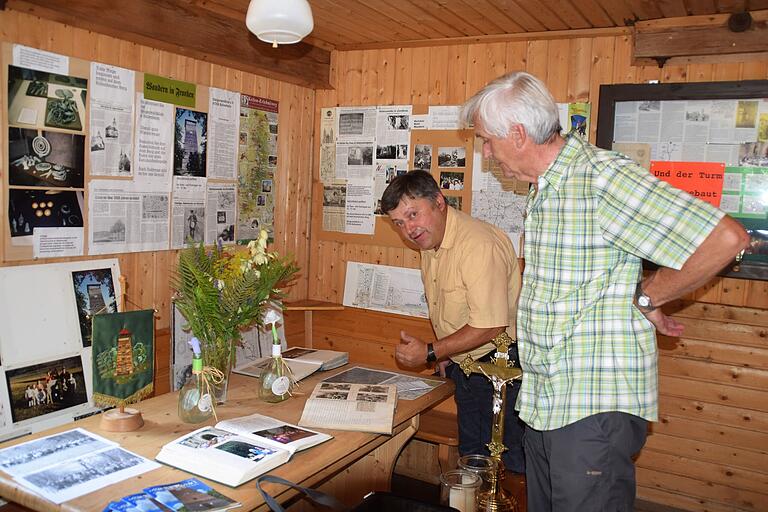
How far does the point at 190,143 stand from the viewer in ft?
10.7

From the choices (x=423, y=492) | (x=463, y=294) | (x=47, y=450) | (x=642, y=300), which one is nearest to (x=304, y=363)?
(x=463, y=294)

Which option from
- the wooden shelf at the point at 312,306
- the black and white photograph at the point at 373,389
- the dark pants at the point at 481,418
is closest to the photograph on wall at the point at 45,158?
the black and white photograph at the point at 373,389

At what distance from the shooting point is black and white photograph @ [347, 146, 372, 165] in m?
3.99

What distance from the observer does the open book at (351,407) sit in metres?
2.09

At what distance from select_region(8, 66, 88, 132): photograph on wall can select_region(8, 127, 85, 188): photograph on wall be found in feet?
0.13

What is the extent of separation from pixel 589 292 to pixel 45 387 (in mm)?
2165

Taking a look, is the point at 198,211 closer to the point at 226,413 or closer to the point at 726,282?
the point at 226,413

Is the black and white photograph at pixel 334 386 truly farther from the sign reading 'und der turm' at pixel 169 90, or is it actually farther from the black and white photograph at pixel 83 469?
the sign reading 'und der turm' at pixel 169 90

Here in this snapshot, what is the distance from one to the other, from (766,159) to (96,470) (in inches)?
118

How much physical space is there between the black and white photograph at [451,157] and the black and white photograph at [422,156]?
0.05 metres

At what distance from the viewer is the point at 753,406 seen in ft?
10.4

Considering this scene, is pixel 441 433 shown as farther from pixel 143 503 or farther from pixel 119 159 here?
pixel 119 159

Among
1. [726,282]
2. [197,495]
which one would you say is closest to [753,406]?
[726,282]

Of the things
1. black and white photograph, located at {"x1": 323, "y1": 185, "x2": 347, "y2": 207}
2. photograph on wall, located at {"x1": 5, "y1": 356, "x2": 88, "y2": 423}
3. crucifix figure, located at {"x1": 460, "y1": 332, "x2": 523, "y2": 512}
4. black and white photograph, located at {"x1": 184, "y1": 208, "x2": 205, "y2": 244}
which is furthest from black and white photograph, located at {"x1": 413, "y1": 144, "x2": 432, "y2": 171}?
photograph on wall, located at {"x1": 5, "y1": 356, "x2": 88, "y2": 423}
